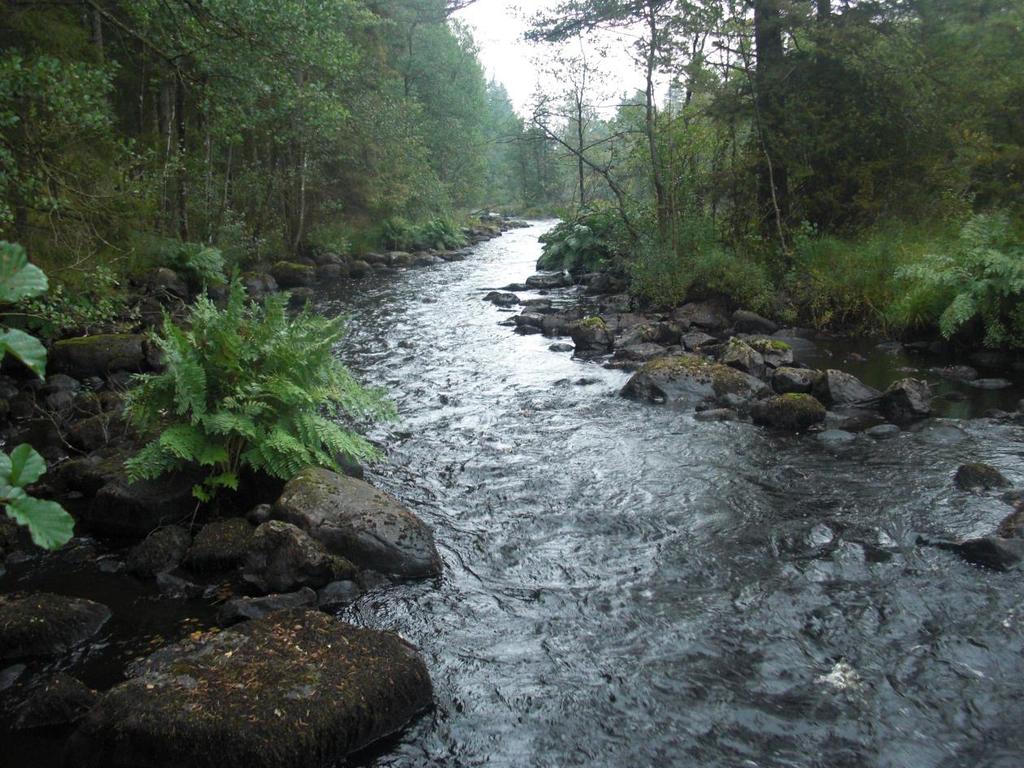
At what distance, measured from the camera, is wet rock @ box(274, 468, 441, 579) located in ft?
20.0

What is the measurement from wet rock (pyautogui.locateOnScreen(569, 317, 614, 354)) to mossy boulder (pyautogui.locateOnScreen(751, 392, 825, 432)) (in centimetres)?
490

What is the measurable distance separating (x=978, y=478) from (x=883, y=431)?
1784mm

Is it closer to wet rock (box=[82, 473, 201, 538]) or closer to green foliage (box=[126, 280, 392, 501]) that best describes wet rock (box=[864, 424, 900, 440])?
green foliage (box=[126, 280, 392, 501])

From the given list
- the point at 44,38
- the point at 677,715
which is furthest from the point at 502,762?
the point at 44,38

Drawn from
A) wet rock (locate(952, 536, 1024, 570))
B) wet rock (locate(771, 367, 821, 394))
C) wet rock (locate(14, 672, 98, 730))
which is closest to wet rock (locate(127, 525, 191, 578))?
wet rock (locate(14, 672, 98, 730))

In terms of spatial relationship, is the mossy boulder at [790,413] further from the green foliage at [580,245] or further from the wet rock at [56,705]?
the green foliage at [580,245]

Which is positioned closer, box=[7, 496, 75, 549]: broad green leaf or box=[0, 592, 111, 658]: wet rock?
box=[7, 496, 75, 549]: broad green leaf

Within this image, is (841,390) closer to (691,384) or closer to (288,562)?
(691,384)

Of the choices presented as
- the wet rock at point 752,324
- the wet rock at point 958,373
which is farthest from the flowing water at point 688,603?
the wet rock at point 752,324

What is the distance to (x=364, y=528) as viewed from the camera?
6152 millimetres

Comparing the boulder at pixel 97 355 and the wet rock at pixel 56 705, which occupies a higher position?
the boulder at pixel 97 355

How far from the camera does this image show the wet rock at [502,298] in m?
19.8


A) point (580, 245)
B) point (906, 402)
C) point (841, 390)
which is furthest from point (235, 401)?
point (580, 245)

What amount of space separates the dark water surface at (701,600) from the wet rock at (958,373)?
7.06 ft
